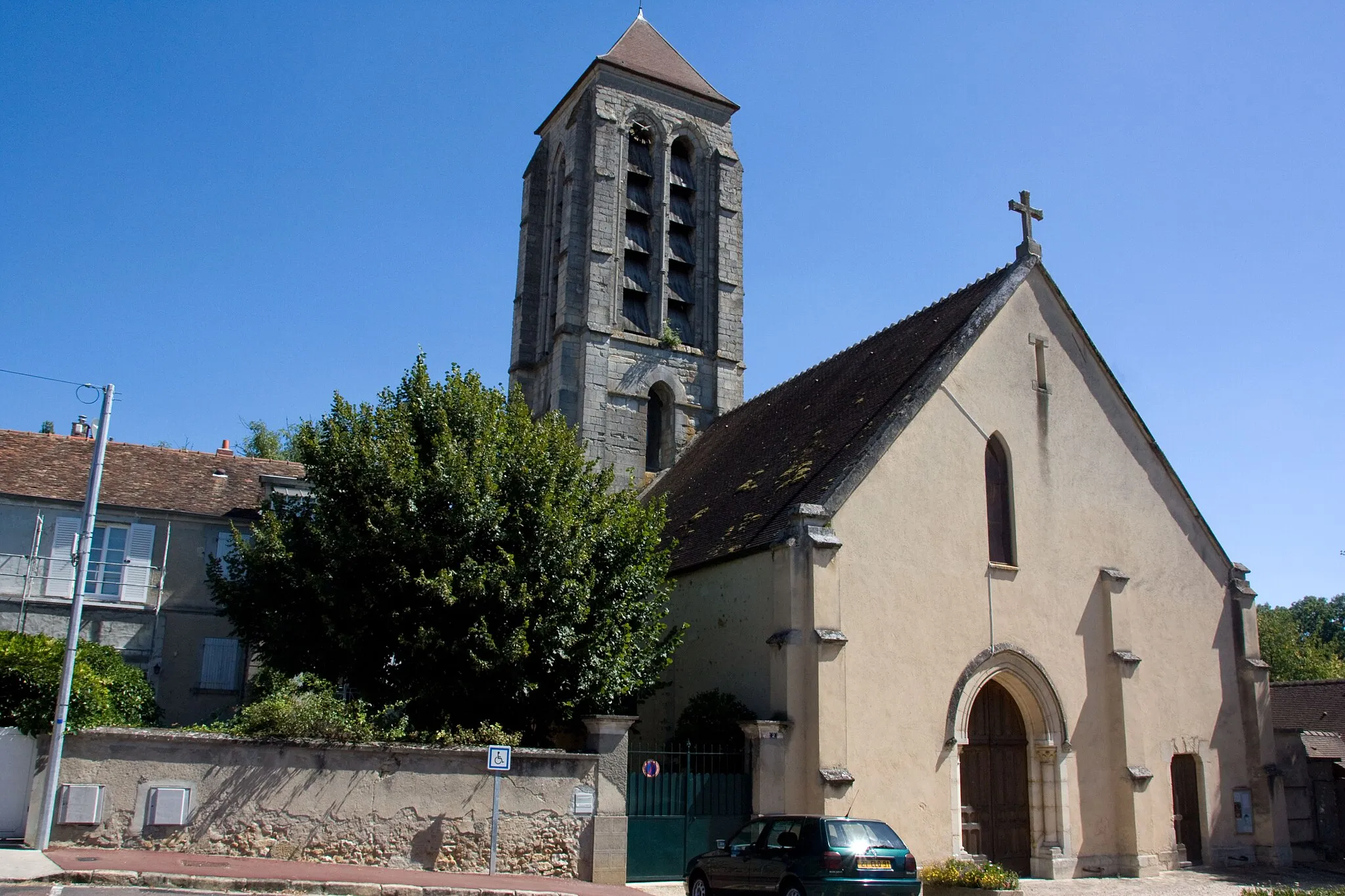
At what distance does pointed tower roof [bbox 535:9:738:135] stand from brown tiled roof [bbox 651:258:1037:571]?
10913mm

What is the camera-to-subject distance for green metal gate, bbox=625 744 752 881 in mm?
15477

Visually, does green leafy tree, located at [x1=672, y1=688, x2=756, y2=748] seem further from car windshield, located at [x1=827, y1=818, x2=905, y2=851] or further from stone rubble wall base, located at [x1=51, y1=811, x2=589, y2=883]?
car windshield, located at [x1=827, y1=818, x2=905, y2=851]

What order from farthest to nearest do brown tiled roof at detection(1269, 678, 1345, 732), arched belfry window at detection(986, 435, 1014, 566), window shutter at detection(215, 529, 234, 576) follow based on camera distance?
1. brown tiled roof at detection(1269, 678, 1345, 732)
2. window shutter at detection(215, 529, 234, 576)
3. arched belfry window at detection(986, 435, 1014, 566)

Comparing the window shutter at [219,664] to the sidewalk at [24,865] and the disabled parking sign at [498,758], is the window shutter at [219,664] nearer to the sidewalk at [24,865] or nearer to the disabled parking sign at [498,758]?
the sidewalk at [24,865]

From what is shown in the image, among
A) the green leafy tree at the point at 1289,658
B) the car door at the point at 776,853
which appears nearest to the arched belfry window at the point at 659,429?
the car door at the point at 776,853

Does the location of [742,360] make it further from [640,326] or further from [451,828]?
[451,828]

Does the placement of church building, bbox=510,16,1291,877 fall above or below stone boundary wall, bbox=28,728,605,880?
above

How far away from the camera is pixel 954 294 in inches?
893

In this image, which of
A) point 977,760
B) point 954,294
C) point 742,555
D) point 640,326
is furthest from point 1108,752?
point 640,326

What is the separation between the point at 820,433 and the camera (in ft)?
67.9

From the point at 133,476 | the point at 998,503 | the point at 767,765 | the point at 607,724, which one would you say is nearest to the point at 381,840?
the point at 607,724

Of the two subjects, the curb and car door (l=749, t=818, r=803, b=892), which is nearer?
the curb

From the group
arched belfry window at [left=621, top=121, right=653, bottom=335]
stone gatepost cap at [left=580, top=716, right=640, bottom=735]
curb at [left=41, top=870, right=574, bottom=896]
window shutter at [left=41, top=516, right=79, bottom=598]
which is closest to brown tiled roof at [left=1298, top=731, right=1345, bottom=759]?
stone gatepost cap at [left=580, top=716, right=640, bottom=735]

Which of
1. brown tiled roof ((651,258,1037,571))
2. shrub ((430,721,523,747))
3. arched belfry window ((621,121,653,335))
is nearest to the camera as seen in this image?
shrub ((430,721,523,747))
